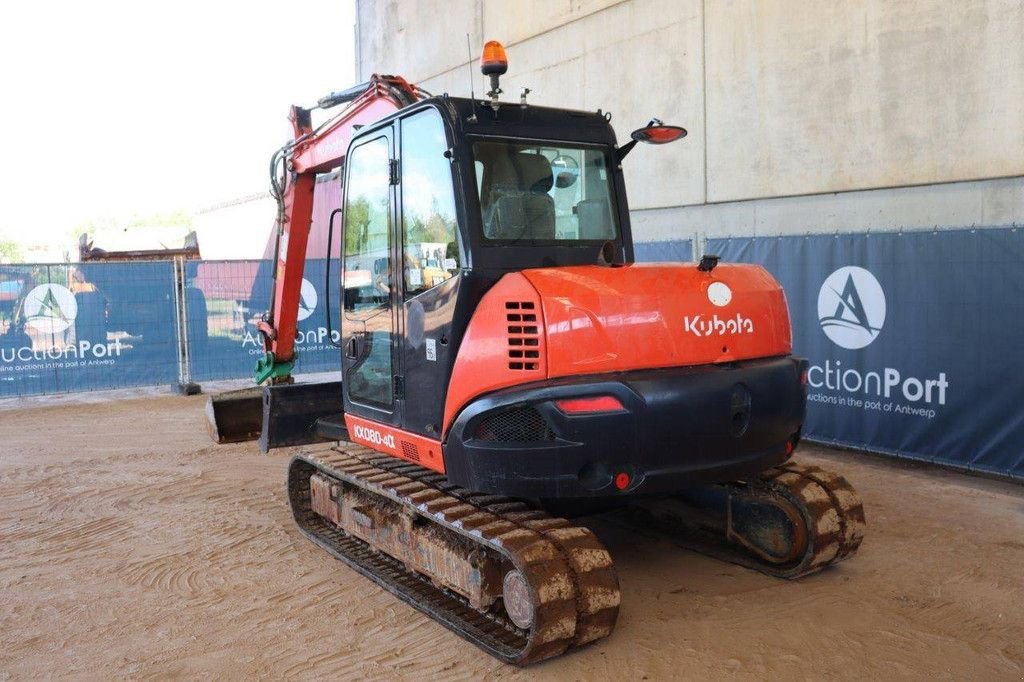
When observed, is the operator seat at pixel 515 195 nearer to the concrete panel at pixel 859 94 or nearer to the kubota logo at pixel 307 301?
the concrete panel at pixel 859 94

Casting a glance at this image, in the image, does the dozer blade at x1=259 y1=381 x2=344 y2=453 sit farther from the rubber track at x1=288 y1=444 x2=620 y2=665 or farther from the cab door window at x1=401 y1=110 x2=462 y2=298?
the cab door window at x1=401 y1=110 x2=462 y2=298

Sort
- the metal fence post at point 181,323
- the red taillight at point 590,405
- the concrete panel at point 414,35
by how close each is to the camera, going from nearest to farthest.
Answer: the red taillight at point 590,405 < the metal fence post at point 181,323 < the concrete panel at point 414,35

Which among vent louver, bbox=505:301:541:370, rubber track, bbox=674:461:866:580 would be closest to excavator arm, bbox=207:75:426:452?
vent louver, bbox=505:301:541:370

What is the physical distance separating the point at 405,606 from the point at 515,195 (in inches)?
97.8

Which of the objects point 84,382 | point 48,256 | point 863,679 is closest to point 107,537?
point 863,679

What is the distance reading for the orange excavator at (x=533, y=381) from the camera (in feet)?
13.6

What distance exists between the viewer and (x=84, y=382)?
1252 centimetres

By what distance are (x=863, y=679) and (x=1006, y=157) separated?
611cm

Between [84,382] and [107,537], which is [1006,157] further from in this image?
[84,382]

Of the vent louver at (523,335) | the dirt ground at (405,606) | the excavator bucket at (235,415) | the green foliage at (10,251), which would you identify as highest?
the green foliage at (10,251)

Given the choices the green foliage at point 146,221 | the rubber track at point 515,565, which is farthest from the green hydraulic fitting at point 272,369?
the green foliage at point 146,221

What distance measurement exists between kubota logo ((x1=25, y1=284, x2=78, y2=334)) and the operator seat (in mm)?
10009

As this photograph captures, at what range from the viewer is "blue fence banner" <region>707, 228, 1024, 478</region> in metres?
7.37

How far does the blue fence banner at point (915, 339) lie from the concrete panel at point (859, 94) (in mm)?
1186
